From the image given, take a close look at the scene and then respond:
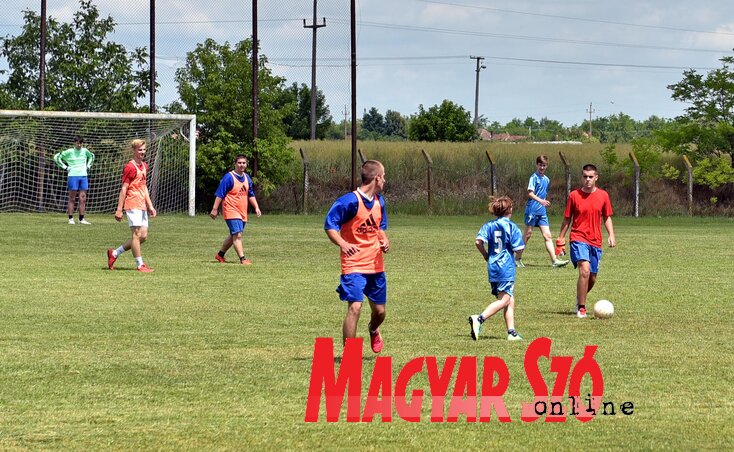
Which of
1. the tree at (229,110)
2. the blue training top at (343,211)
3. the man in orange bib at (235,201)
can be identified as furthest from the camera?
the tree at (229,110)

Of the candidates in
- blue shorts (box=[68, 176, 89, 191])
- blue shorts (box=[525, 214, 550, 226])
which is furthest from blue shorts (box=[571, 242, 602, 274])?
blue shorts (box=[68, 176, 89, 191])

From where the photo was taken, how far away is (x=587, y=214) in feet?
44.6

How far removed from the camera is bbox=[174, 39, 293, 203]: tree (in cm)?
3859

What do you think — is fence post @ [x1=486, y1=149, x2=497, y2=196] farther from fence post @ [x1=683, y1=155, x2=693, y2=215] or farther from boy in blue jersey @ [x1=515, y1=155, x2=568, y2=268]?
boy in blue jersey @ [x1=515, y1=155, x2=568, y2=268]

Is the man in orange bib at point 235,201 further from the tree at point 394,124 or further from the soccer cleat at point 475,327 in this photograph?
the tree at point 394,124

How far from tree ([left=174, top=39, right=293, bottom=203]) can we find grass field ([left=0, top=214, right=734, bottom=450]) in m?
16.2

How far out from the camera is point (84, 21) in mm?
41406

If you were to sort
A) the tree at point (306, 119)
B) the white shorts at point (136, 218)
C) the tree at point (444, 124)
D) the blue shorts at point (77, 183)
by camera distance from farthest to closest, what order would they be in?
the tree at point (306, 119) < the tree at point (444, 124) < the blue shorts at point (77, 183) < the white shorts at point (136, 218)

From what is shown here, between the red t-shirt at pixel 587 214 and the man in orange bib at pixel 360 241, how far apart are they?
414 cm

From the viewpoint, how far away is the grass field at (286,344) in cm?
723

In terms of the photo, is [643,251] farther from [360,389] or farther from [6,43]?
[6,43]

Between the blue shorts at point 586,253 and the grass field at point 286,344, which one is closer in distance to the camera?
the grass field at point 286,344

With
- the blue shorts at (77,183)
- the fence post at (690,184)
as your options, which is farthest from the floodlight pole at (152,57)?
the fence post at (690,184)

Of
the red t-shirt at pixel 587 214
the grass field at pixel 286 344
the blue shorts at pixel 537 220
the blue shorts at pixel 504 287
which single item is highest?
the red t-shirt at pixel 587 214
